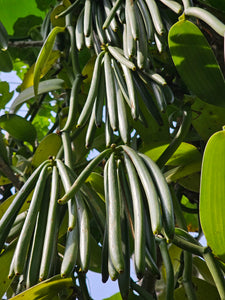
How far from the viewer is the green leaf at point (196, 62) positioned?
63 cm

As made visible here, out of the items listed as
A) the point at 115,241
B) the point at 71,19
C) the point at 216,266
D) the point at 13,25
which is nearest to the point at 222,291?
the point at 216,266

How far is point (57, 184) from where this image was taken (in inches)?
21.7

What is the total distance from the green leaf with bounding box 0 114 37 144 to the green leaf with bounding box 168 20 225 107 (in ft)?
1.27

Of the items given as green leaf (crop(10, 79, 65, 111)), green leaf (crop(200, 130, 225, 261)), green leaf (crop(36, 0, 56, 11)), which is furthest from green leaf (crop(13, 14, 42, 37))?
green leaf (crop(200, 130, 225, 261))

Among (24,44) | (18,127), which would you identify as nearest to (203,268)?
(18,127)

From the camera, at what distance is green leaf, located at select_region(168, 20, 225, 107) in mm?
633

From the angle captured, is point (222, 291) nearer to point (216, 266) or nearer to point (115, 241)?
point (216, 266)

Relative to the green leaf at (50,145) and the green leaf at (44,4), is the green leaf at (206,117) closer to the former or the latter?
the green leaf at (50,145)

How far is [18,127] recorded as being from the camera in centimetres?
96

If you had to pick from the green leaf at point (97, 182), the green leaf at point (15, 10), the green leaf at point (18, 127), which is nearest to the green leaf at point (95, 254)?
the green leaf at point (97, 182)

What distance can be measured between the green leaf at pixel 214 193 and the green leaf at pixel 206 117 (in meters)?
0.26

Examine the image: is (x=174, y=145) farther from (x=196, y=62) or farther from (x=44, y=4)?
(x=44, y=4)

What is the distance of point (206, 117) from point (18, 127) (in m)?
0.37

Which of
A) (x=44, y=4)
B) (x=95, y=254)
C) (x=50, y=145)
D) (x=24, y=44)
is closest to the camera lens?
(x=95, y=254)
